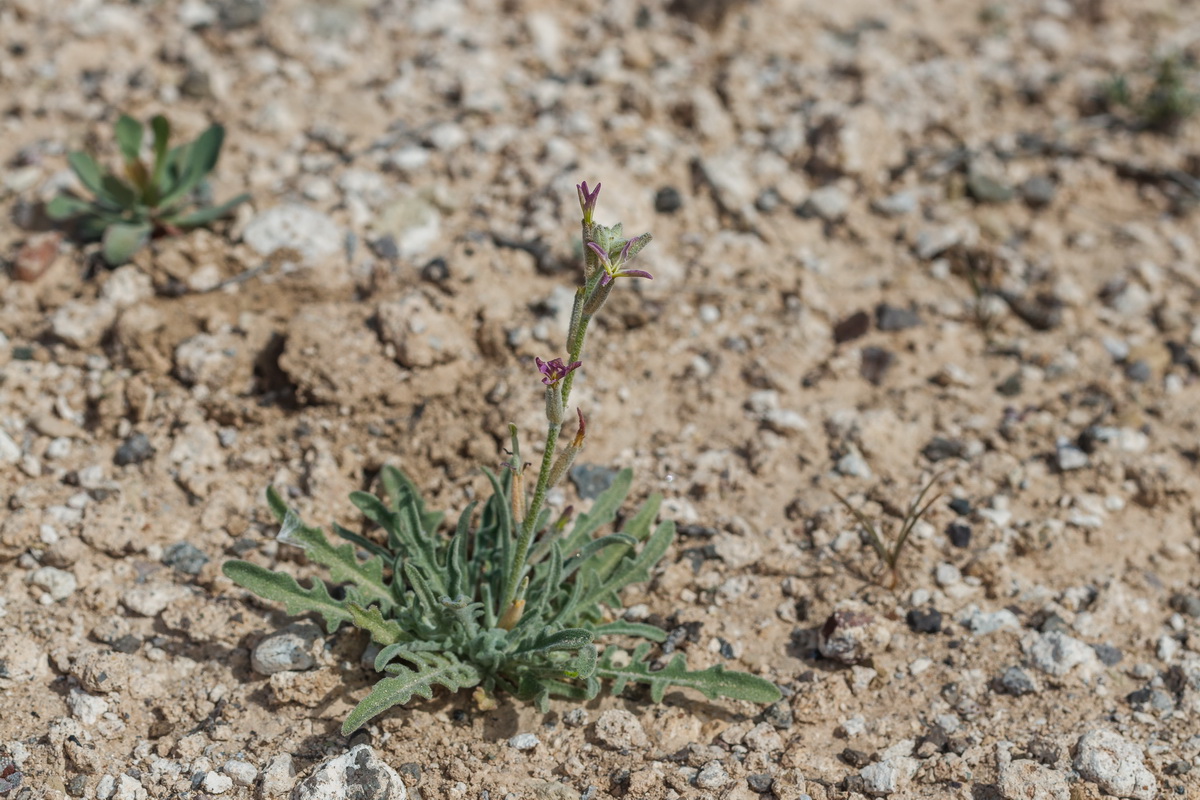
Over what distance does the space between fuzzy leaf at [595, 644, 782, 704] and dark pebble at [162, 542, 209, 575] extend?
1.51 meters

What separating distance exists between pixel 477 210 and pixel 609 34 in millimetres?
1675

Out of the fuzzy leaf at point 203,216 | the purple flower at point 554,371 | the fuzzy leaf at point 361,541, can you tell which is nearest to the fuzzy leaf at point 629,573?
the fuzzy leaf at point 361,541

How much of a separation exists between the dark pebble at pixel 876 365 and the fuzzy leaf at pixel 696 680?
171 cm

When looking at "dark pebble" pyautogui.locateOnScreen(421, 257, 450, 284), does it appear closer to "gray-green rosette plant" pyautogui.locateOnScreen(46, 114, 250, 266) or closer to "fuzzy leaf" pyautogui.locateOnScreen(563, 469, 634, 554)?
"gray-green rosette plant" pyautogui.locateOnScreen(46, 114, 250, 266)

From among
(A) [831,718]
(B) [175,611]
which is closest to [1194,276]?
(A) [831,718]

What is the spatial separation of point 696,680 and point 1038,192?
352cm

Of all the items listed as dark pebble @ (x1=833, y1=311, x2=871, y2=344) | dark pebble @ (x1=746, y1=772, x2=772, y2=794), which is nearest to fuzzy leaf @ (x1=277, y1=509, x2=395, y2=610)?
dark pebble @ (x1=746, y1=772, x2=772, y2=794)

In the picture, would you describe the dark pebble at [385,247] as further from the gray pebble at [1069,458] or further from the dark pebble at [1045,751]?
the dark pebble at [1045,751]

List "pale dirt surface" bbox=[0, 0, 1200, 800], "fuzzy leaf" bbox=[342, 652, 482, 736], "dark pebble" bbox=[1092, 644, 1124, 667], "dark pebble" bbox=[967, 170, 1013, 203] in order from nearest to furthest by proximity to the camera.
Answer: "fuzzy leaf" bbox=[342, 652, 482, 736] → "pale dirt surface" bbox=[0, 0, 1200, 800] → "dark pebble" bbox=[1092, 644, 1124, 667] → "dark pebble" bbox=[967, 170, 1013, 203]

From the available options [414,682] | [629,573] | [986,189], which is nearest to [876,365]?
[986,189]

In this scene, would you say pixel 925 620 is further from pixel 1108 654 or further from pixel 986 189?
pixel 986 189

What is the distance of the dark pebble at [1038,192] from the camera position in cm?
527

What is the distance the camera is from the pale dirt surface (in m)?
3.18

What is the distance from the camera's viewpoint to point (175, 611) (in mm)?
3389
